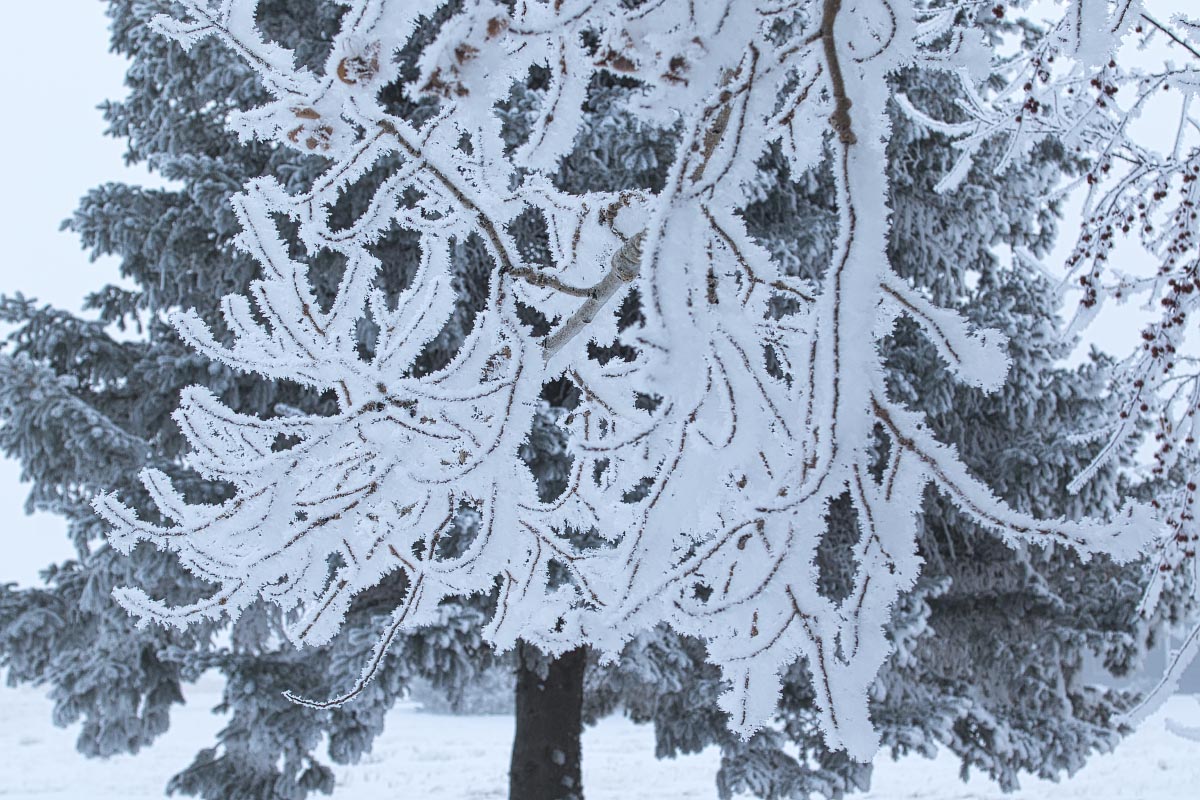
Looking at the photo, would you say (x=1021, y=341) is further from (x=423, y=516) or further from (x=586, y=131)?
(x=423, y=516)

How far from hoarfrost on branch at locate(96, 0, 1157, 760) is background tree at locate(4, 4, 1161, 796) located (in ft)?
11.9

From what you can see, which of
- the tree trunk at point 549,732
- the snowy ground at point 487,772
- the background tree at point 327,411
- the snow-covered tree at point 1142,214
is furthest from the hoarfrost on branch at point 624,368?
the snowy ground at point 487,772

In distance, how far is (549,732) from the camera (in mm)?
6051

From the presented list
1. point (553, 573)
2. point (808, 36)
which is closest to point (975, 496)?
point (808, 36)

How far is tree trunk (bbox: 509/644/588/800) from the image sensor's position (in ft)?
19.5

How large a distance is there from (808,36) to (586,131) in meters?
4.42

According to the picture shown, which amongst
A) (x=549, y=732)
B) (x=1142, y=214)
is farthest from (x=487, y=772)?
(x=1142, y=214)

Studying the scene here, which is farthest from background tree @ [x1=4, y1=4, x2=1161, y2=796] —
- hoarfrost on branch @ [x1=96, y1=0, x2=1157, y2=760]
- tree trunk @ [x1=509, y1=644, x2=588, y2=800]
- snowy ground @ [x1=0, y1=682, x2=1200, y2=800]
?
snowy ground @ [x1=0, y1=682, x2=1200, y2=800]

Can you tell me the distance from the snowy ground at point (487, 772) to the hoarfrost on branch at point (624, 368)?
956 centimetres

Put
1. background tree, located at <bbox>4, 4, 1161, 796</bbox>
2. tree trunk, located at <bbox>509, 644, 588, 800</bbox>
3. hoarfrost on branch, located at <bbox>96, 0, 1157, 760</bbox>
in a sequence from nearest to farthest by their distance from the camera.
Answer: hoarfrost on branch, located at <bbox>96, 0, 1157, 760</bbox> < background tree, located at <bbox>4, 4, 1161, 796</bbox> < tree trunk, located at <bbox>509, 644, 588, 800</bbox>

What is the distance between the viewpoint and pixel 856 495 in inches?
42.7

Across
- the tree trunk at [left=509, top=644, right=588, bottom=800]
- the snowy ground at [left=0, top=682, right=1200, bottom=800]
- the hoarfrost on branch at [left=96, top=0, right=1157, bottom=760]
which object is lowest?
the snowy ground at [left=0, top=682, right=1200, bottom=800]

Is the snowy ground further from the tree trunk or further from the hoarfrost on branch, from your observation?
the hoarfrost on branch

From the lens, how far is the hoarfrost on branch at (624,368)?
1035 millimetres
